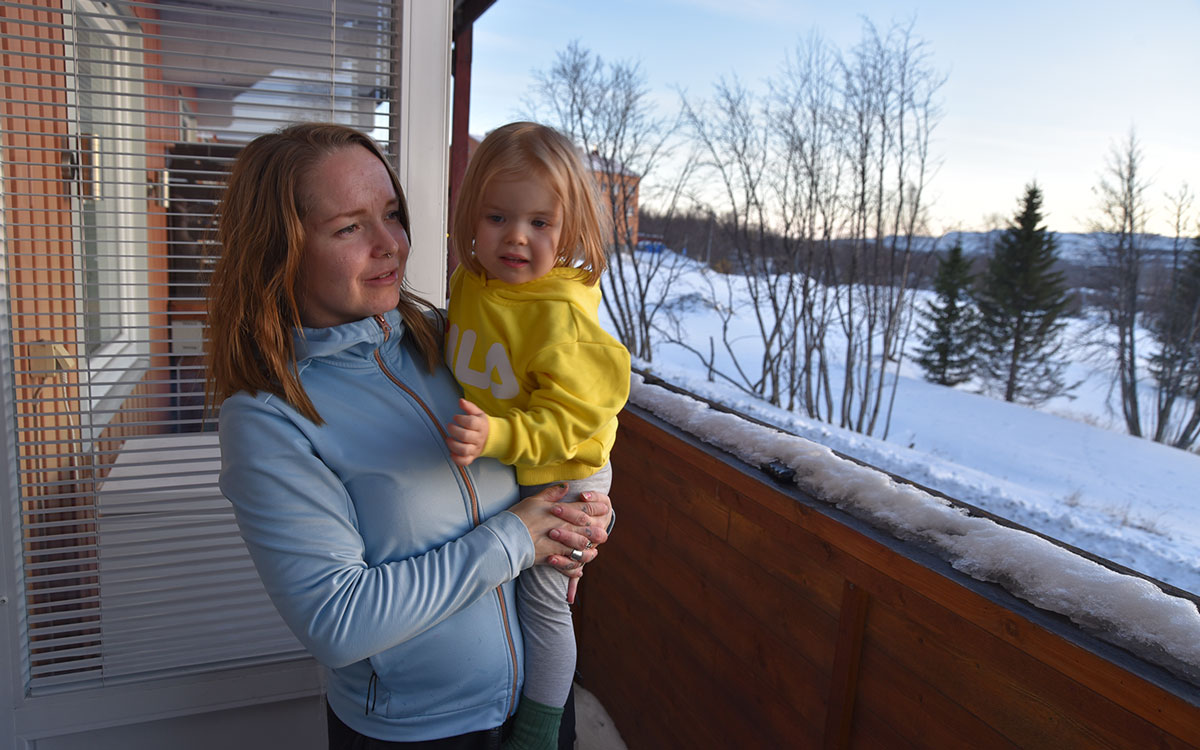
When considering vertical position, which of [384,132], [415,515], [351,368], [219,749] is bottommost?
[219,749]

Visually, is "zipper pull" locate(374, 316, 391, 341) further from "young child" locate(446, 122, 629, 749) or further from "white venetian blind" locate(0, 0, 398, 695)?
"white venetian blind" locate(0, 0, 398, 695)

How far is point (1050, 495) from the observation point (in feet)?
9.43

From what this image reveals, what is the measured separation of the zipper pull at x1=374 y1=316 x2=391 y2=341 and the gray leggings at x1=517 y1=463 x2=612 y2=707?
0.32 meters

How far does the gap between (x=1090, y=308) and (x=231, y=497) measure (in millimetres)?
5807

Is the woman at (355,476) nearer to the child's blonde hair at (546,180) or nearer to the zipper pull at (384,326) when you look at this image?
the zipper pull at (384,326)

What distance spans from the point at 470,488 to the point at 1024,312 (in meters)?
7.05

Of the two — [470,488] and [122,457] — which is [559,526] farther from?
[122,457]

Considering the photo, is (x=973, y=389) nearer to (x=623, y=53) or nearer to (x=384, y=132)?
(x=623, y=53)

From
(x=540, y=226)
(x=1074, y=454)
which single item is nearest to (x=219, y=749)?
(x=540, y=226)

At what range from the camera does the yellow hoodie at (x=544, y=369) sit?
112 cm

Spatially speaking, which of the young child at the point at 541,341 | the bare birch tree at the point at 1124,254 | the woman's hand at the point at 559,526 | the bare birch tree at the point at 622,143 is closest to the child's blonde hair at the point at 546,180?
the young child at the point at 541,341

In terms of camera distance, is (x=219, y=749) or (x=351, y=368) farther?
(x=219, y=749)

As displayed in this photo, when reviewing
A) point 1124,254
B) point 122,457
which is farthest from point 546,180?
point 1124,254

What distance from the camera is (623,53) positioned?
6.79 metres
